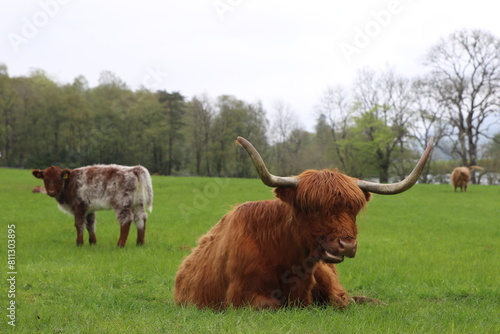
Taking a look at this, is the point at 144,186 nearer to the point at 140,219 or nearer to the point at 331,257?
the point at 140,219

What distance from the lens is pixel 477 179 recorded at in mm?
59719

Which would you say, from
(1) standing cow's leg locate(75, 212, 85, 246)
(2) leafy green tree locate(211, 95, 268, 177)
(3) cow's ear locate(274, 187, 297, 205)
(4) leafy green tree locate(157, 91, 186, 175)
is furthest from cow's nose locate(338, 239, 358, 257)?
(4) leafy green tree locate(157, 91, 186, 175)

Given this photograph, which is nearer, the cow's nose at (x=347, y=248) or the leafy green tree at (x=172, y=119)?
the cow's nose at (x=347, y=248)

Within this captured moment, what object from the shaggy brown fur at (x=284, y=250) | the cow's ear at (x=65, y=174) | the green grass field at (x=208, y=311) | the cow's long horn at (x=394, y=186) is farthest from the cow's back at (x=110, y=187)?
the cow's long horn at (x=394, y=186)

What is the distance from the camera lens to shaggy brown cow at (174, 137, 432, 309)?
13.7 ft

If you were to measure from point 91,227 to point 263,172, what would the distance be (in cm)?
866

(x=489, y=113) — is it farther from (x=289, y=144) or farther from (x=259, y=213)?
(x=259, y=213)

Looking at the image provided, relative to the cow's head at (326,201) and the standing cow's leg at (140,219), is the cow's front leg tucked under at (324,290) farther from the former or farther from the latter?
the standing cow's leg at (140,219)

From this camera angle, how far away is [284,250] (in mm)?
4633

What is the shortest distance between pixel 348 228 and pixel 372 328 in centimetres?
86

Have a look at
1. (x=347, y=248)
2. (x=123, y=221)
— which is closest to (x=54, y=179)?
(x=123, y=221)

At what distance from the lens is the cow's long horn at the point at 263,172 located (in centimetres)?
418

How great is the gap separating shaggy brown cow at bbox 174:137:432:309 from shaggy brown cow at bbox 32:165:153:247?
19.8 feet

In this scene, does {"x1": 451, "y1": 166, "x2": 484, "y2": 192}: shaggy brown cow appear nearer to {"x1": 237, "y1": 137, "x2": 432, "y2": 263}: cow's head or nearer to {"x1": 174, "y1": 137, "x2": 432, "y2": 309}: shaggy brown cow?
{"x1": 174, "y1": 137, "x2": 432, "y2": 309}: shaggy brown cow
